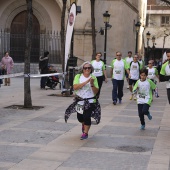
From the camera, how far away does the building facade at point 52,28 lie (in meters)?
33.2

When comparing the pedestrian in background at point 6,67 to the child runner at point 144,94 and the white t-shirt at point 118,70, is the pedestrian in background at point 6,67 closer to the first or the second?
the white t-shirt at point 118,70

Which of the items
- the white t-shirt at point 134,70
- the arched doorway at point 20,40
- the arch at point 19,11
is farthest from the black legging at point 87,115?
the arch at point 19,11

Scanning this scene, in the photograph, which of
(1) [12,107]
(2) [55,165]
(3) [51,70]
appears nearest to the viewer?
(2) [55,165]

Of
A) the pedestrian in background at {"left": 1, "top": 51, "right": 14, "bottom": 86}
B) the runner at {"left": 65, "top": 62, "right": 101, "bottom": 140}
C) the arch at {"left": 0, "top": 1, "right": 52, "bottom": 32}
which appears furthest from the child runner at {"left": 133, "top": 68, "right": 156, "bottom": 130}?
the arch at {"left": 0, "top": 1, "right": 52, "bottom": 32}

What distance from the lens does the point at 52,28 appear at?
35844 millimetres

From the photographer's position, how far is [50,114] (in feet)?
42.2

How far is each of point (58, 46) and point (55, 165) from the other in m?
26.5

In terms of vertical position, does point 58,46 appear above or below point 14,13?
below

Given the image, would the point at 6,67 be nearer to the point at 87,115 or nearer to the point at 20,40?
the point at 20,40

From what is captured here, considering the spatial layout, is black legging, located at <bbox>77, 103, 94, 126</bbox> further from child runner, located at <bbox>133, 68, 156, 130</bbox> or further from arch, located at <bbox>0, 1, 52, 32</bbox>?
arch, located at <bbox>0, 1, 52, 32</bbox>

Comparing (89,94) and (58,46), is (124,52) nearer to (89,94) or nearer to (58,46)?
(58,46)

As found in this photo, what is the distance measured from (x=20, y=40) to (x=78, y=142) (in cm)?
2674

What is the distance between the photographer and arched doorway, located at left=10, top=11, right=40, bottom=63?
113ft

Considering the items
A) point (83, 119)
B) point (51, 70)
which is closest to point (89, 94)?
point (83, 119)
